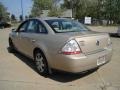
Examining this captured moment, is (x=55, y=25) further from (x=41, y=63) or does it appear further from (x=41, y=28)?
(x=41, y=63)

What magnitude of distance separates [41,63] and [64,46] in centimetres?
122

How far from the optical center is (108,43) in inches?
231

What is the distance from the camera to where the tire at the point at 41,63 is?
→ 5.86 metres

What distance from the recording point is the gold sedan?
5.08 metres

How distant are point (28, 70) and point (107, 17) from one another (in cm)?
4632

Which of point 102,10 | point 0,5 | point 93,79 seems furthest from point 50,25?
point 0,5

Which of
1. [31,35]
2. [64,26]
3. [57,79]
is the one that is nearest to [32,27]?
[31,35]

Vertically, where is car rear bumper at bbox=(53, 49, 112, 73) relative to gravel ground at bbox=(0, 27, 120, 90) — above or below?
above

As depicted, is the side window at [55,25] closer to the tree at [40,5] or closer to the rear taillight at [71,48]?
the rear taillight at [71,48]

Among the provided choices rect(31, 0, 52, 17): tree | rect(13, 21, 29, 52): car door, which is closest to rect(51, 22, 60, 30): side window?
rect(13, 21, 29, 52): car door

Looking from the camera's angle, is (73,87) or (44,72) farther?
(44,72)

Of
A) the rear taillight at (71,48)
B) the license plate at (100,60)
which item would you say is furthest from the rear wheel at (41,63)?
the license plate at (100,60)

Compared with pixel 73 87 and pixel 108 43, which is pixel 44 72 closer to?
pixel 73 87

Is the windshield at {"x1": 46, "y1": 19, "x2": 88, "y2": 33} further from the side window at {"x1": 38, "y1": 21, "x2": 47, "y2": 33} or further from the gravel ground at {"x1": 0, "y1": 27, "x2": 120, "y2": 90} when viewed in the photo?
the gravel ground at {"x1": 0, "y1": 27, "x2": 120, "y2": 90}
